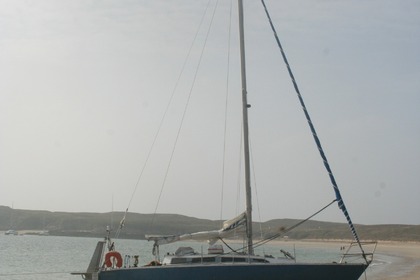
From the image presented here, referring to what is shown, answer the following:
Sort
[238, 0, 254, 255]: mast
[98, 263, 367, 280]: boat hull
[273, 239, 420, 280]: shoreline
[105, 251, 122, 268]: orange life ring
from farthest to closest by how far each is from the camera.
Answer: [273, 239, 420, 280]: shoreline < [238, 0, 254, 255]: mast < [105, 251, 122, 268]: orange life ring < [98, 263, 367, 280]: boat hull

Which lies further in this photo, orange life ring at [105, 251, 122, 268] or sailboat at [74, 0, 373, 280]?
orange life ring at [105, 251, 122, 268]

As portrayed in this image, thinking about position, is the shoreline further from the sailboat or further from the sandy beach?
the sailboat

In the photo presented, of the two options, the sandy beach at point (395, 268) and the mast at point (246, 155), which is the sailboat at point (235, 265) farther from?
the sandy beach at point (395, 268)

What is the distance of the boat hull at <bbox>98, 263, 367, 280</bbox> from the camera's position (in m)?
19.7

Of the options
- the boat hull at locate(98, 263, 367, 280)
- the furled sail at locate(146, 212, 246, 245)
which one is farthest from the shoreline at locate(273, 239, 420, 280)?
the boat hull at locate(98, 263, 367, 280)

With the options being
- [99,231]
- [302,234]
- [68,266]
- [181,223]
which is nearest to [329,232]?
[302,234]

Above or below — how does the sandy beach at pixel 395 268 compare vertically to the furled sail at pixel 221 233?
below

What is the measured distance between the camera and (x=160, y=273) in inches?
799

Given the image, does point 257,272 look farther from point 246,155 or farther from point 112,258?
point 112,258

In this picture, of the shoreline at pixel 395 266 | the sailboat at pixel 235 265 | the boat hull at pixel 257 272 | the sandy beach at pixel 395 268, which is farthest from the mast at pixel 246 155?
the sandy beach at pixel 395 268

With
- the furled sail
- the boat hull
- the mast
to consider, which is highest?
the mast

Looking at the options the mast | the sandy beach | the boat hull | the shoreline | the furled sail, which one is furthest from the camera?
the shoreline

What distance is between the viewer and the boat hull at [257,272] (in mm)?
19672

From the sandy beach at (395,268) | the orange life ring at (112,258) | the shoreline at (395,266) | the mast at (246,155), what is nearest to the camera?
the orange life ring at (112,258)
